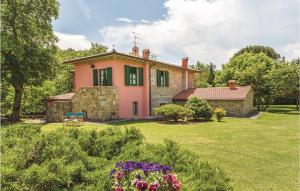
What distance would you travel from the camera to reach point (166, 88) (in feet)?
83.5

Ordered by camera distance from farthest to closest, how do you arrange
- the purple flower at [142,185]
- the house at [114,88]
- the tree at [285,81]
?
the tree at [285,81] → the house at [114,88] → the purple flower at [142,185]

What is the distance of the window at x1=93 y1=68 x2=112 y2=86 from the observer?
1975 centimetres

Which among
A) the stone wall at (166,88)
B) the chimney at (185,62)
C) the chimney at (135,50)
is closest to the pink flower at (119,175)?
the stone wall at (166,88)

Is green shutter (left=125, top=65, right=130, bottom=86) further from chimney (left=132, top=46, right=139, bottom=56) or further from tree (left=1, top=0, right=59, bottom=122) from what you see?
chimney (left=132, top=46, right=139, bottom=56)

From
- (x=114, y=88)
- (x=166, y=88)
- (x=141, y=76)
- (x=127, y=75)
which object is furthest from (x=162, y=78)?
(x=114, y=88)

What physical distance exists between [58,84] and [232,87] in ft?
67.8

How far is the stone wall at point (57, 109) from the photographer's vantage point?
821 inches

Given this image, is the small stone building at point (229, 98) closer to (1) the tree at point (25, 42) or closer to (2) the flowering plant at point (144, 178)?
(1) the tree at point (25, 42)

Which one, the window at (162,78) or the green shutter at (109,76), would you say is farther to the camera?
the window at (162,78)

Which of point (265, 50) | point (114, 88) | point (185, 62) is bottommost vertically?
point (114, 88)

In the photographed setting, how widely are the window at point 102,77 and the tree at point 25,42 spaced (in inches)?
156

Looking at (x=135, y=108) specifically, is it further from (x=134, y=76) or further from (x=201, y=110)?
(x=201, y=110)

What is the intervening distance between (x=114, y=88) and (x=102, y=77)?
238 cm

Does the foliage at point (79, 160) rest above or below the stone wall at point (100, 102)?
below
